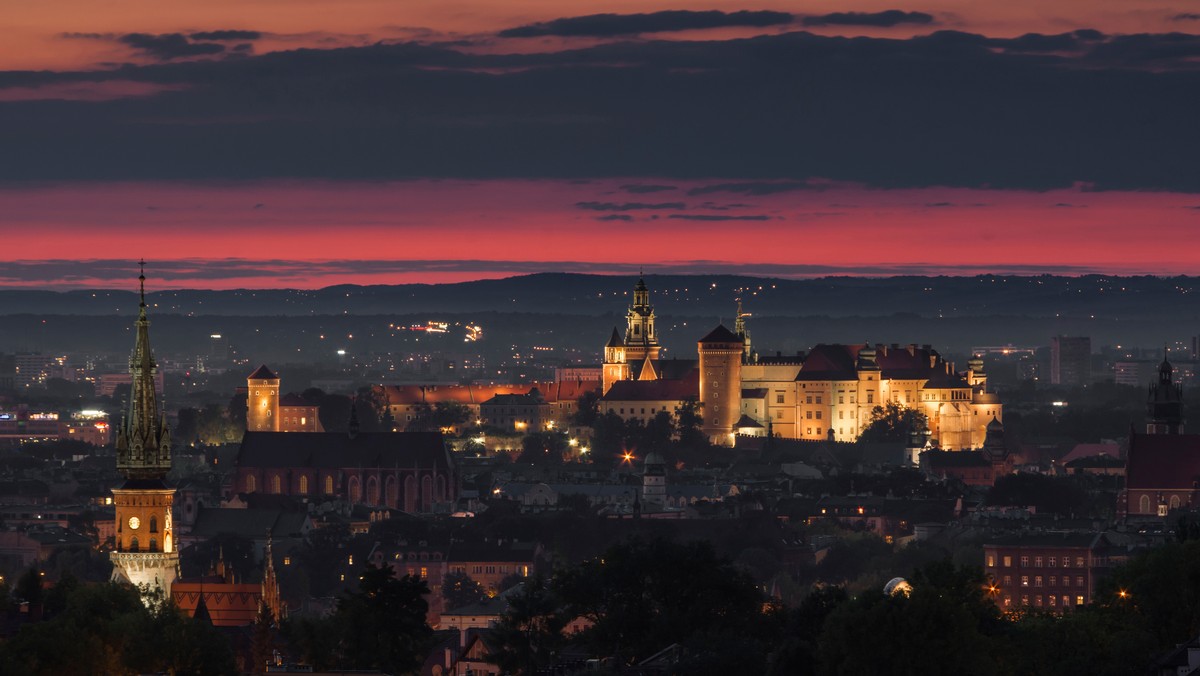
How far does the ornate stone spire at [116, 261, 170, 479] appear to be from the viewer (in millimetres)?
96438

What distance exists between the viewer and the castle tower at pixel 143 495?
95625mm

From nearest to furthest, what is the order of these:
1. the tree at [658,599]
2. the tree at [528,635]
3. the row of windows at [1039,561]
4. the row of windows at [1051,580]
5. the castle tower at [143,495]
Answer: the castle tower at [143,495]
the tree at [658,599]
the tree at [528,635]
the row of windows at [1051,580]
the row of windows at [1039,561]

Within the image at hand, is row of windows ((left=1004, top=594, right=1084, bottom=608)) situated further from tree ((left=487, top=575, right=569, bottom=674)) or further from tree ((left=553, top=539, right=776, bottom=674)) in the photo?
tree ((left=487, top=575, right=569, bottom=674))

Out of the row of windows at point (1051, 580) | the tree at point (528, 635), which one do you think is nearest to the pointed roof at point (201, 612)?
the tree at point (528, 635)

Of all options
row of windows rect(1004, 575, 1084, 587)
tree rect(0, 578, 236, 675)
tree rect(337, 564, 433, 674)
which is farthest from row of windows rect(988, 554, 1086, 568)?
tree rect(0, 578, 236, 675)

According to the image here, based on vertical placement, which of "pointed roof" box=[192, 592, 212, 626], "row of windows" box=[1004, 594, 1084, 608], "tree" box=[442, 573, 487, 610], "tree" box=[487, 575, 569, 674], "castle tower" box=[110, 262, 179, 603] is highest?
"castle tower" box=[110, 262, 179, 603]

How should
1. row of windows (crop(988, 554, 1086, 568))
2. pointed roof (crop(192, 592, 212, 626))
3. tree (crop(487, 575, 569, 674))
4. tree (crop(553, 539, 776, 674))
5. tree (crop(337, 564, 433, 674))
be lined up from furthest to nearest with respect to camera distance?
row of windows (crop(988, 554, 1086, 568))
pointed roof (crop(192, 592, 212, 626))
tree (crop(487, 575, 569, 674))
tree (crop(553, 539, 776, 674))
tree (crop(337, 564, 433, 674))

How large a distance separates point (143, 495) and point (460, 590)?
3131 inches

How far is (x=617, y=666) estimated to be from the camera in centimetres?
9594

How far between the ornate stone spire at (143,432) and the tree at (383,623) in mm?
6252

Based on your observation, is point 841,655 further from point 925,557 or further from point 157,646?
point 925,557

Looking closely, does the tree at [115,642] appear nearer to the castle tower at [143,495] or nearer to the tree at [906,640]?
the castle tower at [143,495]

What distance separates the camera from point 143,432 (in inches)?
3809

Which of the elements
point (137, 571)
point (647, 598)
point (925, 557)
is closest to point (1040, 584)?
point (925, 557)
